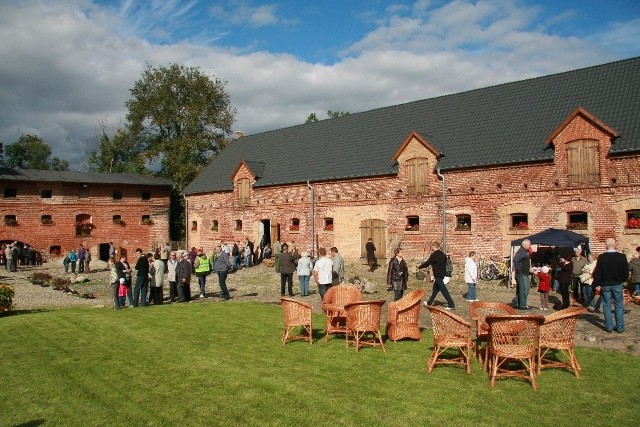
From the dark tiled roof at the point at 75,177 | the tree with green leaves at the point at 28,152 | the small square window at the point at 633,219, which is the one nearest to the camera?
the small square window at the point at 633,219

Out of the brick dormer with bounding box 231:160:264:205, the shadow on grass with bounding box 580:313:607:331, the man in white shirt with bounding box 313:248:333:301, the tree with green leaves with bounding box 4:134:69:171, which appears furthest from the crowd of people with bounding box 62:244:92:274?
the tree with green leaves with bounding box 4:134:69:171

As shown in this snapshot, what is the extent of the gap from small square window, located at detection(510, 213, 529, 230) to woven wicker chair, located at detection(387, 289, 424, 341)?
1186cm

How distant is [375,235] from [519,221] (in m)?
6.78

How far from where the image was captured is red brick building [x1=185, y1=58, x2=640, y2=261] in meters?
18.8

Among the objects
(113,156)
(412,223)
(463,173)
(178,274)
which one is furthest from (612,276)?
(113,156)

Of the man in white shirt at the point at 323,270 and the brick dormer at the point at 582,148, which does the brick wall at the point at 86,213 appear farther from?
the brick dormer at the point at 582,148

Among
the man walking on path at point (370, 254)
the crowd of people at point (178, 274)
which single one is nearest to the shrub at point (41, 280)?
the crowd of people at point (178, 274)

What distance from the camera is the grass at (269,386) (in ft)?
20.4

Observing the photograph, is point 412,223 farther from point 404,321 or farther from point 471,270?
point 404,321

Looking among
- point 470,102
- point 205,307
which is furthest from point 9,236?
point 470,102

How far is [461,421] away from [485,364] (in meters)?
A: 2.17

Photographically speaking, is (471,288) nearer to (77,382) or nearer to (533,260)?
(533,260)

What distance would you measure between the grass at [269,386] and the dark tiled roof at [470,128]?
13.2 metres

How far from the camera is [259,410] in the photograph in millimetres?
6418
